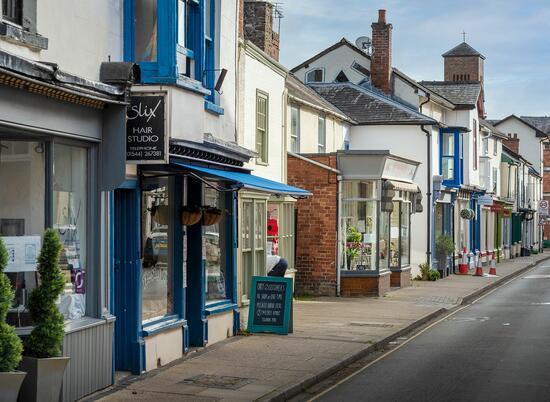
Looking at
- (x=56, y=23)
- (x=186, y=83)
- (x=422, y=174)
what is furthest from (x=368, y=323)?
(x=422, y=174)

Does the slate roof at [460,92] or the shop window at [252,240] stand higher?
the slate roof at [460,92]

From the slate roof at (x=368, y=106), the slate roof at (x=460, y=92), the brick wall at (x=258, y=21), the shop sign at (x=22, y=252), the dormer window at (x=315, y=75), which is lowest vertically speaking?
the shop sign at (x=22, y=252)

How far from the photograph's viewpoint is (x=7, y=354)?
29.8 ft

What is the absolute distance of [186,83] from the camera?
45.7 feet

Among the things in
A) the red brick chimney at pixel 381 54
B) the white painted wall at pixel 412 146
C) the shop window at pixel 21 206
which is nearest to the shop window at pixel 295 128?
the white painted wall at pixel 412 146

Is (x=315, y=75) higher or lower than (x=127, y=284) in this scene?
higher

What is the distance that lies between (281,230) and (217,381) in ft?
39.3

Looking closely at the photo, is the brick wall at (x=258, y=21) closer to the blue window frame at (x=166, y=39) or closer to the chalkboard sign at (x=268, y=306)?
the chalkboard sign at (x=268, y=306)

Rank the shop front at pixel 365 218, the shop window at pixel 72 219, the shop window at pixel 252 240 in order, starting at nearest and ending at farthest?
the shop window at pixel 72 219, the shop window at pixel 252 240, the shop front at pixel 365 218

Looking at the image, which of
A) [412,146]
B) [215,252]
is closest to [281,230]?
[215,252]

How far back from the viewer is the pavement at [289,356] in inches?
490

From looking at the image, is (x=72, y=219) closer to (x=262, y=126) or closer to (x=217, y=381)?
(x=217, y=381)

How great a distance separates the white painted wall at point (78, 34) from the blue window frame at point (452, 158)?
31.5m

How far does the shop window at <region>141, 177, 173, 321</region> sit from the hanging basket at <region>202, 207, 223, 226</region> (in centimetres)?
97
